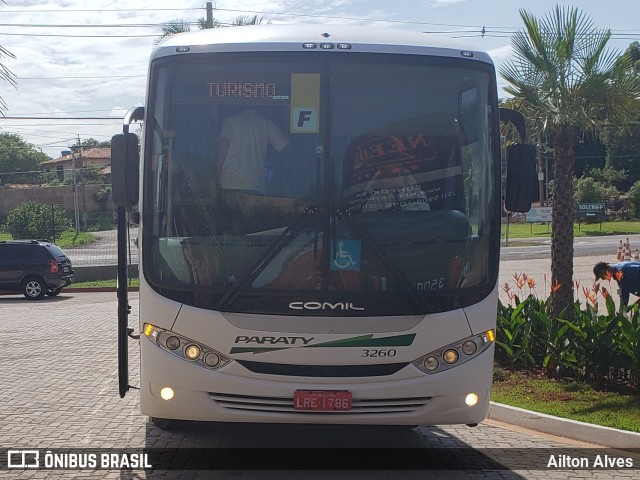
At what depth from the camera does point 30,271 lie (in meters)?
28.0

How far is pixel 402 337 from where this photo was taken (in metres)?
Result: 6.14

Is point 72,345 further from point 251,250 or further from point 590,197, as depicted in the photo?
point 590,197

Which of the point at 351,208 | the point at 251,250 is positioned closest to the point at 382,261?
the point at 351,208

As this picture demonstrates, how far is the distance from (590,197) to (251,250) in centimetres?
6493

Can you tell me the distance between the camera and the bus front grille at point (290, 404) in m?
6.11

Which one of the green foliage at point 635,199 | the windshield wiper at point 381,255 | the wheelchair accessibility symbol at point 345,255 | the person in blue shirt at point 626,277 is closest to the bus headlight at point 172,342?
the wheelchair accessibility symbol at point 345,255

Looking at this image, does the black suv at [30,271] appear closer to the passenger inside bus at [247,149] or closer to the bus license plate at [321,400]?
the passenger inside bus at [247,149]

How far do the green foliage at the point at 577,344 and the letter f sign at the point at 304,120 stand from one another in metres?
4.52

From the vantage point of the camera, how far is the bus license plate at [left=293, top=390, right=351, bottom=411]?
6066mm

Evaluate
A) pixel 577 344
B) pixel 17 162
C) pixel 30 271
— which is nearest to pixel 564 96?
pixel 577 344

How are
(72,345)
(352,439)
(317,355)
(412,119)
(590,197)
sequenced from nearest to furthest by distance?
(317,355), (412,119), (352,439), (72,345), (590,197)

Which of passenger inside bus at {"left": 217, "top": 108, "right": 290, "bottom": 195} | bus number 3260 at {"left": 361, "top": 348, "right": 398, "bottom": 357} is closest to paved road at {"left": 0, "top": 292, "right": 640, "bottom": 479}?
bus number 3260 at {"left": 361, "top": 348, "right": 398, "bottom": 357}

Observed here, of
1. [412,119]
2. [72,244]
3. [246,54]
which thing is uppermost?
[246,54]

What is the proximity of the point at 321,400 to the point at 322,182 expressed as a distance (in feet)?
5.01
